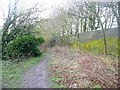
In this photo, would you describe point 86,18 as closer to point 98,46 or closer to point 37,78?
point 98,46

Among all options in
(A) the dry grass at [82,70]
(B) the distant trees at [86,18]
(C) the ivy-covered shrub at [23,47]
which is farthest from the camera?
(B) the distant trees at [86,18]

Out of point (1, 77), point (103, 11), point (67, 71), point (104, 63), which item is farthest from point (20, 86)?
point (103, 11)

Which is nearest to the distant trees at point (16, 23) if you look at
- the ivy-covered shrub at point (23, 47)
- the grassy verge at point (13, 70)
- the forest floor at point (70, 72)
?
the ivy-covered shrub at point (23, 47)

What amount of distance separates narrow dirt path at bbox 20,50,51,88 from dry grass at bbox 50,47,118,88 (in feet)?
0.27

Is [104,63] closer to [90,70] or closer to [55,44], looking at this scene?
[90,70]

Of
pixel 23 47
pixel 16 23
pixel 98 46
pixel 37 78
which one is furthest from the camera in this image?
pixel 98 46

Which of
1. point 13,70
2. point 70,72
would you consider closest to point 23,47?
point 13,70

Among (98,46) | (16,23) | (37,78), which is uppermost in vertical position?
(16,23)

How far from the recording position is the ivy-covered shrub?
6.35 ft

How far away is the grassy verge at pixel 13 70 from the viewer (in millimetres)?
1663

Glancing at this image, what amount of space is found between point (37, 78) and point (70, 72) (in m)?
0.34

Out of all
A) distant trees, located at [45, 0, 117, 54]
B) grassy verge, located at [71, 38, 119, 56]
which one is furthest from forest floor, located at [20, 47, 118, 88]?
distant trees, located at [45, 0, 117, 54]

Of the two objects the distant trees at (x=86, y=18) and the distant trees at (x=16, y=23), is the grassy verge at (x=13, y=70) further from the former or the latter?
the distant trees at (x=86, y=18)

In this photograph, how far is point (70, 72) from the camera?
1744 millimetres
